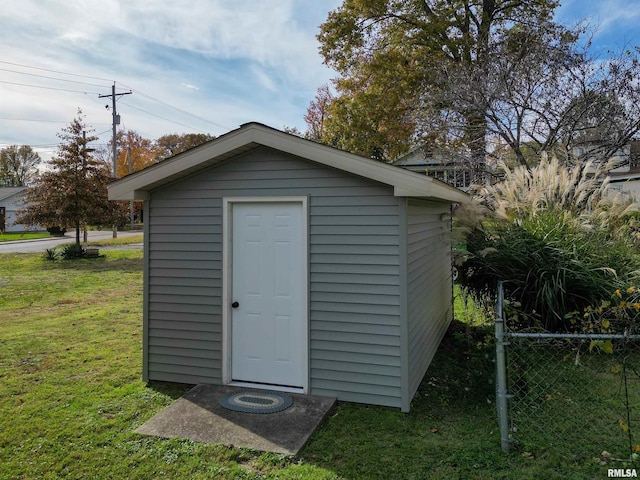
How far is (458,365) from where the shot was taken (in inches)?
212

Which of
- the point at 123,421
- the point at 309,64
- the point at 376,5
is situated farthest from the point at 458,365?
the point at 309,64

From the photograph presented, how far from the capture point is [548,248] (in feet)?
17.0

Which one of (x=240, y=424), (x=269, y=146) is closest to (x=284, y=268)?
(x=269, y=146)

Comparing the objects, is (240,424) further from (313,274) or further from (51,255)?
(51,255)

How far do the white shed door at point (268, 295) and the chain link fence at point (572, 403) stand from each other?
1.97 meters

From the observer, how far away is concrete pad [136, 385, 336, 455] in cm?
345

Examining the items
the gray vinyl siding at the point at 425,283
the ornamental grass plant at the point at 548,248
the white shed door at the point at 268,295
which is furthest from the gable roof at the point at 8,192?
the ornamental grass plant at the point at 548,248

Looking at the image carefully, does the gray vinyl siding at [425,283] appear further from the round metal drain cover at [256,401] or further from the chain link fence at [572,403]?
the round metal drain cover at [256,401]

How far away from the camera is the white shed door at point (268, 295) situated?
14.7 feet

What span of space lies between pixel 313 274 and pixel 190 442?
1.87 m

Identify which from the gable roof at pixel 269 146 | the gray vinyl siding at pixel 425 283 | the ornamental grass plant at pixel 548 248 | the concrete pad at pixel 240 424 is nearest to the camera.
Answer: the concrete pad at pixel 240 424

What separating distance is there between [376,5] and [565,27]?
19.8ft

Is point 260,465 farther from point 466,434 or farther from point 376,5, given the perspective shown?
point 376,5

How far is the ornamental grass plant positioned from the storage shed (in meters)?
1.23
